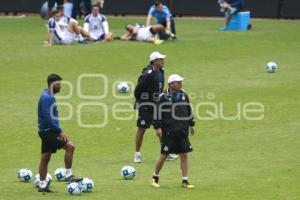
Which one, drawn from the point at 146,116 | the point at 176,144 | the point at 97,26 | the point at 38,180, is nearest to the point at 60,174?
the point at 38,180

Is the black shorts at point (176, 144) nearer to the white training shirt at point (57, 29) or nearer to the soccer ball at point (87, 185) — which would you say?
the soccer ball at point (87, 185)

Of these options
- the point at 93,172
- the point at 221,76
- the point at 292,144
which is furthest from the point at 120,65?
the point at 93,172

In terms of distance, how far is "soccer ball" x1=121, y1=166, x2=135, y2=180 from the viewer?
57.2 feet

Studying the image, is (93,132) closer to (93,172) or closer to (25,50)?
(93,172)

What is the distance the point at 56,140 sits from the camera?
16547 mm

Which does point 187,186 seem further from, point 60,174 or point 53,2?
point 53,2

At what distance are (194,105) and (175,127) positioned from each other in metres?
8.83

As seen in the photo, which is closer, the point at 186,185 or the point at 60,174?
the point at 186,185

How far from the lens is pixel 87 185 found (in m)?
16.3

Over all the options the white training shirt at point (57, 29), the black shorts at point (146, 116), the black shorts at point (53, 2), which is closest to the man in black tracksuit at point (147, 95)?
the black shorts at point (146, 116)

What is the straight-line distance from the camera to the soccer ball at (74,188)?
52.7 feet

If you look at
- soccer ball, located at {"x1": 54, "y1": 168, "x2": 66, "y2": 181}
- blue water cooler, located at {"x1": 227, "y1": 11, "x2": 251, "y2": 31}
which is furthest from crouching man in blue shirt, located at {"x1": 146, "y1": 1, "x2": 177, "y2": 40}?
soccer ball, located at {"x1": 54, "y1": 168, "x2": 66, "y2": 181}

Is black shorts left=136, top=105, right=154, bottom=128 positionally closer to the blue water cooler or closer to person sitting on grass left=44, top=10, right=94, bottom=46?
person sitting on grass left=44, top=10, right=94, bottom=46

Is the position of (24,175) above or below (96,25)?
below
